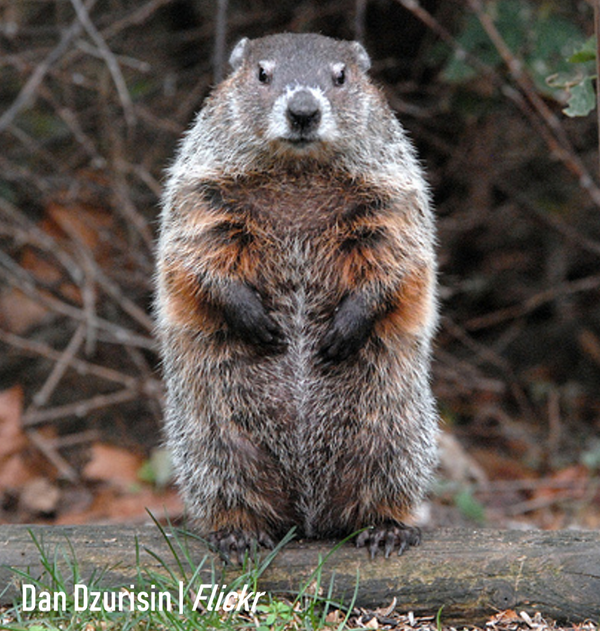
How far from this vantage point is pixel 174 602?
3.57m

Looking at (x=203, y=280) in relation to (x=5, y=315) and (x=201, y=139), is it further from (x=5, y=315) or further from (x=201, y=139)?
(x=5, y=315)

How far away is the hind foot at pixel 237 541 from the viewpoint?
3930mm

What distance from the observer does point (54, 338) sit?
809 cm

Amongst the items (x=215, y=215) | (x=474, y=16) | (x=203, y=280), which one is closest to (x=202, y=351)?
(x=203, y=280)

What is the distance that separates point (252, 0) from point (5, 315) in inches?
133

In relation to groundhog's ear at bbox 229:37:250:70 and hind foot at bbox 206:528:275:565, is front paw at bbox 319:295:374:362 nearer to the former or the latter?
hind foot at bbox 206:528:275:565

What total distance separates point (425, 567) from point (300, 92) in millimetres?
2050

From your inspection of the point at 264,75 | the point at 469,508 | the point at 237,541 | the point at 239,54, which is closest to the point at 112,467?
the point at 469,508

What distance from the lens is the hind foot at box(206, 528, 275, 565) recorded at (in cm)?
393

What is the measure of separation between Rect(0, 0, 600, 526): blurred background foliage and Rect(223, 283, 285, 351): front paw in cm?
298

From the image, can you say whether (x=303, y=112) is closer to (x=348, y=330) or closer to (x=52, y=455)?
(x=348, y=330)

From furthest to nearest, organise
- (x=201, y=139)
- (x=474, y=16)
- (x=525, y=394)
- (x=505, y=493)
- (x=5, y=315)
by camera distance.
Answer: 1. (x=525, y=394)
2. (x=5, y=315)
3. (x=505, y=493)
4. (x=474, y=16)
5. (x=201, y=139)

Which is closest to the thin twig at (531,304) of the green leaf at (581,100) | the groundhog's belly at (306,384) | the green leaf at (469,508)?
the green leaf at (469,508)

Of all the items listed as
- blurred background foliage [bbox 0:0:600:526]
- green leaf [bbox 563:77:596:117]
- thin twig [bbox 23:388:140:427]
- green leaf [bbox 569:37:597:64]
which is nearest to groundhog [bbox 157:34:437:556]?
green leaf [bbox 563:77:596:117]
